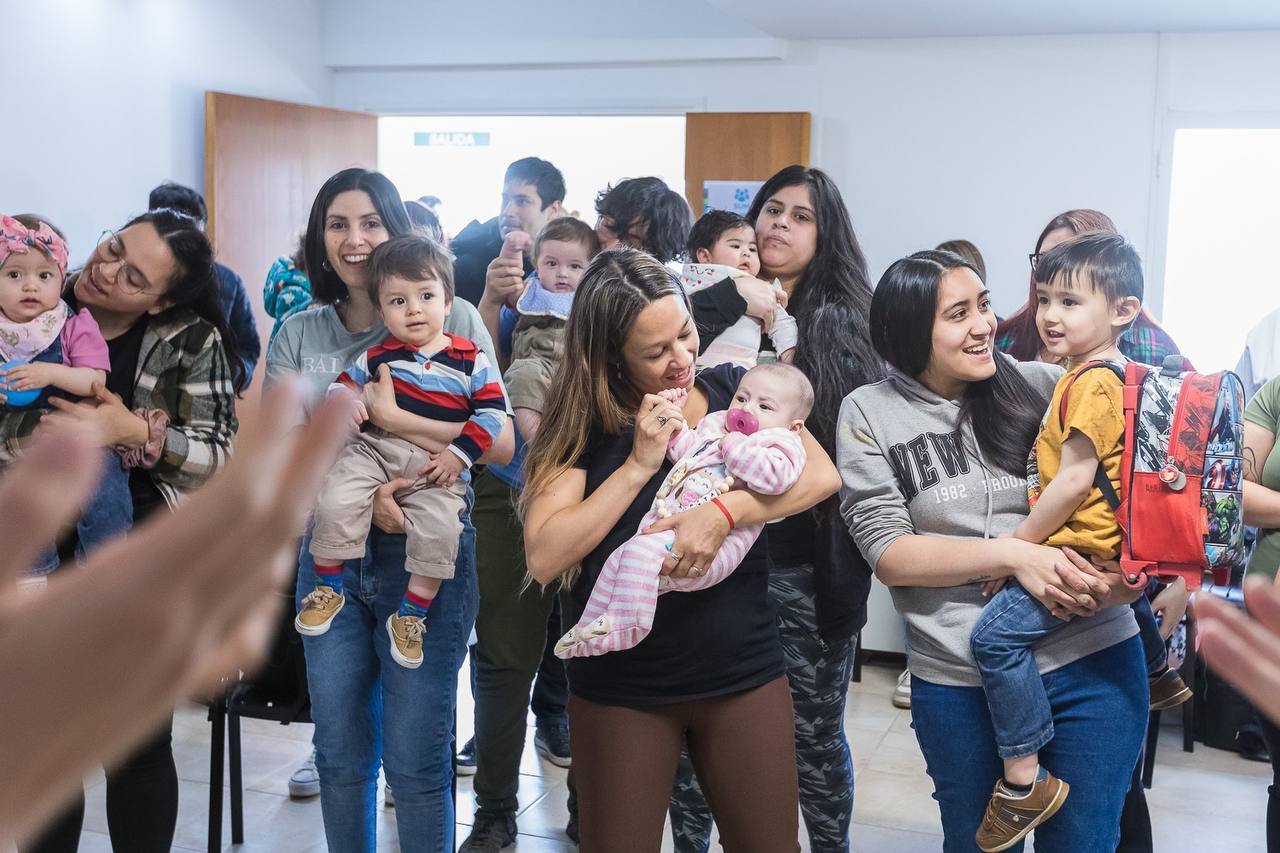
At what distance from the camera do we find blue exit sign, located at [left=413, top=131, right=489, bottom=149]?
8781 mm

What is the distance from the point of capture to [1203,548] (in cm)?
192

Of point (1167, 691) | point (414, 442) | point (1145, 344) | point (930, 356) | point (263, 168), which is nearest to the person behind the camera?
point (930, 356)

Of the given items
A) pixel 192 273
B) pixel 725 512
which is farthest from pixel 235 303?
pixel 725 512

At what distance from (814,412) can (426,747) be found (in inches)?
41.5

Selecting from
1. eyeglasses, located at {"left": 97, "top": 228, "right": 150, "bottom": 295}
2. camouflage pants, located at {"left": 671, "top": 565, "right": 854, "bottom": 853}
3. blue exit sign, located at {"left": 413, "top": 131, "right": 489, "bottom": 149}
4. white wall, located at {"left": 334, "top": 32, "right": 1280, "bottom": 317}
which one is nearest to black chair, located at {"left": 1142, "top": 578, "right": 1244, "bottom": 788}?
camouflage pants, located at {"left": 671, "top": 565, "right": 854, "bottom": 853}

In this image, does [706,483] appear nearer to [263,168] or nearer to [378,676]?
[378,676]

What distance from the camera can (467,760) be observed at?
12.0 ft

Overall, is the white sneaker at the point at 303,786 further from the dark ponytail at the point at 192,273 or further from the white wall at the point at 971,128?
the white wall at the point at 971,128

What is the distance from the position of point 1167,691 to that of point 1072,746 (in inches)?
34.6

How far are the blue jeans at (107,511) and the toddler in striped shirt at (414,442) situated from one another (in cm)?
43

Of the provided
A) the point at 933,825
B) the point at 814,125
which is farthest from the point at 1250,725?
the point at 814,125

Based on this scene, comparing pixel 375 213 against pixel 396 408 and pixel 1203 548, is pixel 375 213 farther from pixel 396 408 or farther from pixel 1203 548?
pixel 1203 548

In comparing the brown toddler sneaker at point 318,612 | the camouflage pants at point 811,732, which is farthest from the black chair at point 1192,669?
the brown toddler sneaker at point 318,612

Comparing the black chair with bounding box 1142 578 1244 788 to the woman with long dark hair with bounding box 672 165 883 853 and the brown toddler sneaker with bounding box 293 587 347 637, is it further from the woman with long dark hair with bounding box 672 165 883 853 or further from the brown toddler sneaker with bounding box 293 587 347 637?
the brown toddler sneaker with bounding box 293 587 347 637
